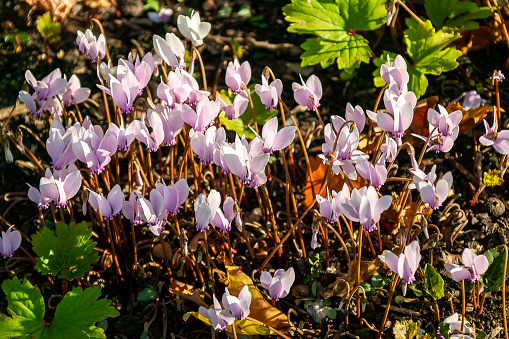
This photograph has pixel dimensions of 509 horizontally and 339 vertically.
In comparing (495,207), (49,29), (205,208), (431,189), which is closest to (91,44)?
(205,208)

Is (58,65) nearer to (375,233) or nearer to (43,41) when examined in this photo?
(43,41)

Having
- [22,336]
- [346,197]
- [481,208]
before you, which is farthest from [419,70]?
[22,336]

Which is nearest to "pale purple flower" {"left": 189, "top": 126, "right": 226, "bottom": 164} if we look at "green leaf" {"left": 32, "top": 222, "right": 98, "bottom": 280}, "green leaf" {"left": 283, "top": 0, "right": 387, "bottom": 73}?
"green leaf" {"left": 32, "top": 222, "right": 98, "bottom": 280}

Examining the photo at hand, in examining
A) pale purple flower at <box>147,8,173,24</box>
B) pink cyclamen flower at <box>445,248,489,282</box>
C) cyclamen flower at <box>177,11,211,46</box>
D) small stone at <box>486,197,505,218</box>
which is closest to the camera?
pink cyclamen flower at <box>445,248,489,282</box>

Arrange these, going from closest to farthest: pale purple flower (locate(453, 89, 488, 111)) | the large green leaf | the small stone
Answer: the large green leaf → the small stone → pale purple flower (locate(453, 89, 488, 111))

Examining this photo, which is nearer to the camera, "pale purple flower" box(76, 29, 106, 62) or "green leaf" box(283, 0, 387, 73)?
"pale purple flower" box(76, 29, 106, 62)

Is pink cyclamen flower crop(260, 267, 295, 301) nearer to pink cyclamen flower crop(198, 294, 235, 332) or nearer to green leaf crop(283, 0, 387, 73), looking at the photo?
pink cyclamen flower crop(198, 294, 235, 332)

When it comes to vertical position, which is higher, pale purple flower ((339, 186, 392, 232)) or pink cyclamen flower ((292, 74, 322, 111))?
pink cyclamen flower ((292, 74, 322, 111))
